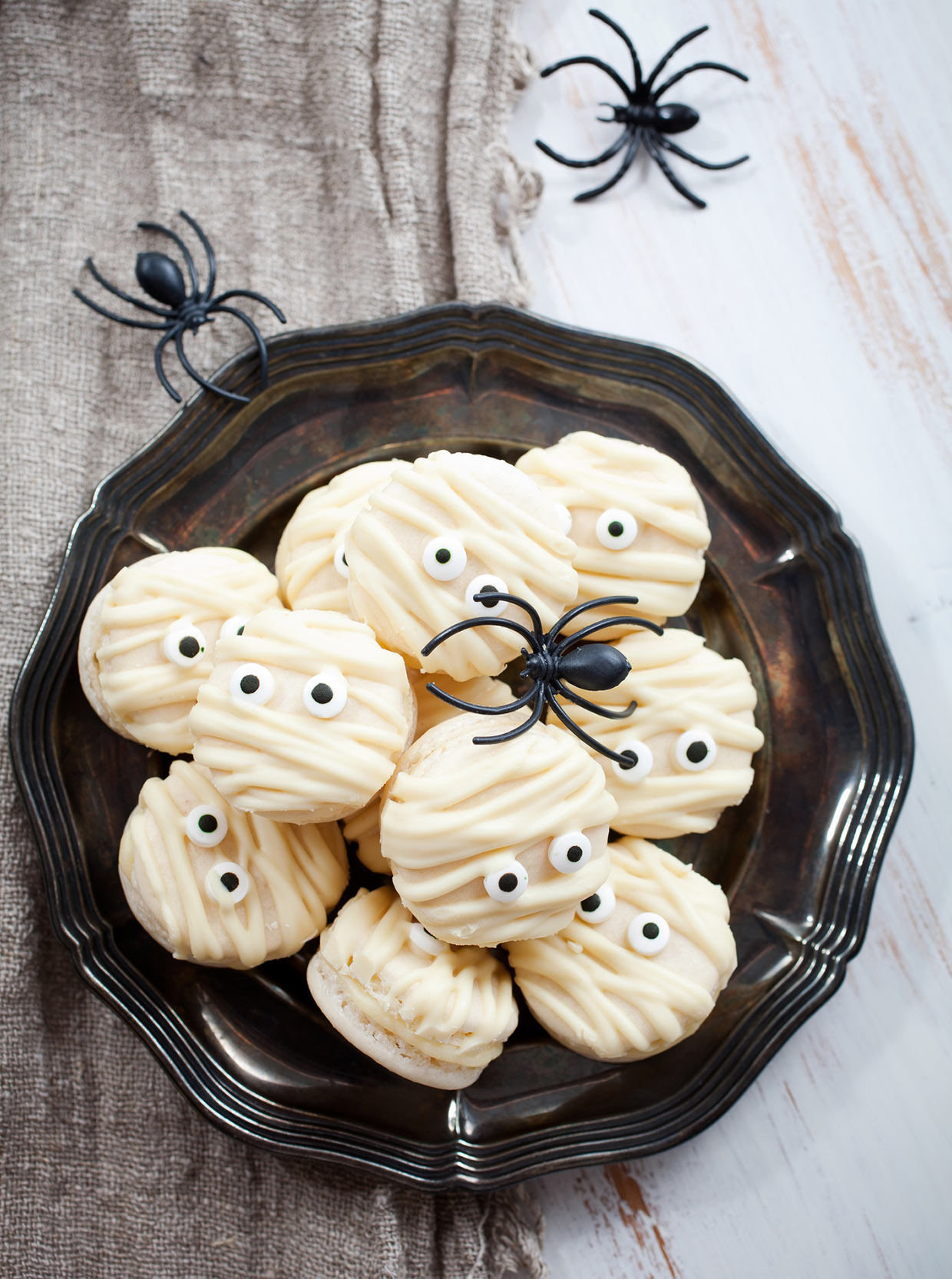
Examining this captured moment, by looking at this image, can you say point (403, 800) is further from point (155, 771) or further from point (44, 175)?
point (44, 175)

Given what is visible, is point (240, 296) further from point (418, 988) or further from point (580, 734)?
point (418, 988)

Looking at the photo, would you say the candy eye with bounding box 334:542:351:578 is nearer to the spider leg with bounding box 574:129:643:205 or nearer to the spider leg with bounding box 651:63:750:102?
the spider leg with bounding box 574:129:643:205

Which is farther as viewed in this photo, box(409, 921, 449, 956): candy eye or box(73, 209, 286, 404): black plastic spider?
box(73, 209, 286, 404): black plastic spider

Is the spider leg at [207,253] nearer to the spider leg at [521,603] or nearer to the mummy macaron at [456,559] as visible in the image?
the mummy macaron at [456,559]

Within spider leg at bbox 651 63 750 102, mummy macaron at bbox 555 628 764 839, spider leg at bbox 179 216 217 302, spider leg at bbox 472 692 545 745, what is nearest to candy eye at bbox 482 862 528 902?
spider leg at bbox 472 692 545 745

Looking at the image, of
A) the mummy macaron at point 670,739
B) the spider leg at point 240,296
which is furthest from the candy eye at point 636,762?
the spider leg at point 240,296

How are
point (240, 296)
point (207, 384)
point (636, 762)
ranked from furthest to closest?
point (240, 296)
point (207, 384)
point (636, 762)

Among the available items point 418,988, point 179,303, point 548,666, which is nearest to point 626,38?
point 179,303
